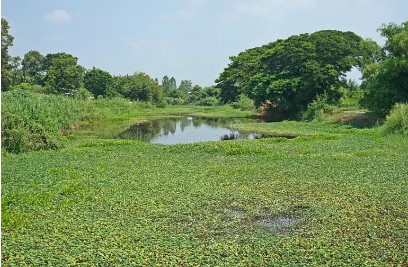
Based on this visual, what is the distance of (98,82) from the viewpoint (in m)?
68.3

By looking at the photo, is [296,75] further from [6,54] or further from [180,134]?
[6,54]

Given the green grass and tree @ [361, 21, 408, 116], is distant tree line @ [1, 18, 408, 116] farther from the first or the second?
the green grass

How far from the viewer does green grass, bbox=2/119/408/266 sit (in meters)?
6.92

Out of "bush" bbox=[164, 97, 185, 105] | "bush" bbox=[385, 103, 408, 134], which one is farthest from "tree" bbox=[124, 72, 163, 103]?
"bush" bbox=[385, 103, 408, 134]

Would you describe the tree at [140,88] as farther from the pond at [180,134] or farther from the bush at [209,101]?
the pond at [180,134]

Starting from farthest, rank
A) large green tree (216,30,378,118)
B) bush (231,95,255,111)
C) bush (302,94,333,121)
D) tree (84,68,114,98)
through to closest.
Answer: tree (84,68,114,98), bush (231,95,255,111), large green tree (216,30,378,118), bush (302,94,333,121)

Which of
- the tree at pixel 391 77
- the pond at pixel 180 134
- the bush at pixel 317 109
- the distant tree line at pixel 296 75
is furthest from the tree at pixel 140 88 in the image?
the tree at pixel 391 77

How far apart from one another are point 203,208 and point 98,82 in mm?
61503

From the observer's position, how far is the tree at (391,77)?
26719 millimetres

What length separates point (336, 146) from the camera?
19469mm

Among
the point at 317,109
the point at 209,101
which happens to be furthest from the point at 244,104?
the point at 209,101

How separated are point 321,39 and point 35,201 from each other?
3577 centimetres

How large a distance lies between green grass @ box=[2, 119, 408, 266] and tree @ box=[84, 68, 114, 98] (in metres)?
52.6

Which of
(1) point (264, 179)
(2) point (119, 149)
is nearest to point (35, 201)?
(1) point (264, 179)
